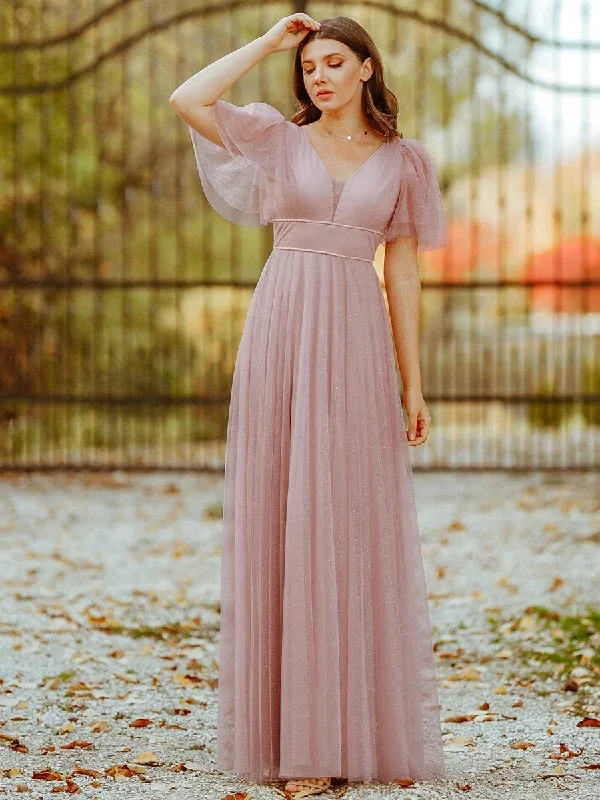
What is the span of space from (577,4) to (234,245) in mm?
3096

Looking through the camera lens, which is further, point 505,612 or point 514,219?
point 514,219

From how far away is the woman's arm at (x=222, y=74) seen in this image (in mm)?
2986

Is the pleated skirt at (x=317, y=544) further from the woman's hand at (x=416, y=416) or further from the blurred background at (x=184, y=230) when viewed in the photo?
the blurred background at (x=184, y=230)

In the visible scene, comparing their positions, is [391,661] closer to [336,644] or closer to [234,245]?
[336,644]

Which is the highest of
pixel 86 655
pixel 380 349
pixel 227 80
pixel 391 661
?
pixel 227 80

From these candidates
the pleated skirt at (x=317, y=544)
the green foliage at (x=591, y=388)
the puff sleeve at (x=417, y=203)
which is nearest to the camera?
the pleated skirt at (x=317, y=544)

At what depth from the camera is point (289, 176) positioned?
3.02m

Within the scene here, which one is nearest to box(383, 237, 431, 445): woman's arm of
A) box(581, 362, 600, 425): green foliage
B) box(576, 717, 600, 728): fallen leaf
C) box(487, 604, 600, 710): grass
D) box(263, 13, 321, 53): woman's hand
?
box(263, 13, 321, 53): woman's hand

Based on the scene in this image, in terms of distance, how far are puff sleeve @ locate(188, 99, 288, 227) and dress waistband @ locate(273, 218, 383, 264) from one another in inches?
2.8

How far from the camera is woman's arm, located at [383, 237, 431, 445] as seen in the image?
3160 millimetres

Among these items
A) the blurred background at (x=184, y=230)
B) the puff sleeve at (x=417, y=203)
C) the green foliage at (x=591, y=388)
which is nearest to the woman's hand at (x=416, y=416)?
the puff sleeve at (x=417, y=203)

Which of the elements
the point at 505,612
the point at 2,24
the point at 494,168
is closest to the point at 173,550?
the point at 505,612

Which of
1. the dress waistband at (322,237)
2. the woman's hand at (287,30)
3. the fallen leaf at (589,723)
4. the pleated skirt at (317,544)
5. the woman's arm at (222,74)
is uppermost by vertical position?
the woman's hand at (287,30)

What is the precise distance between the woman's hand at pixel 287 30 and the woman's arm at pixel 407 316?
536 mm
